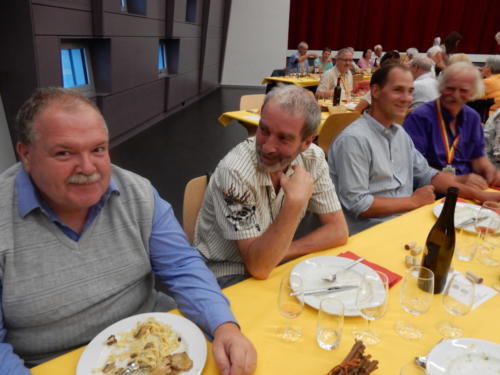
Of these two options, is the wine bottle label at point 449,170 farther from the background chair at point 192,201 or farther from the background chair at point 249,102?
the background chair at point 249,102

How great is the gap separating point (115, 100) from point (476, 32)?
1227cm

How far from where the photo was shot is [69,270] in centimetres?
117

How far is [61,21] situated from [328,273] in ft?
13.5

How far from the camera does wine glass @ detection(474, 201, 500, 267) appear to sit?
1.55 meters

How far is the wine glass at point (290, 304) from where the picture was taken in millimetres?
1115

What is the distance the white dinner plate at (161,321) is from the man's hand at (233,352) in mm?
41

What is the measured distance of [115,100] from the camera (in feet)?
18.2

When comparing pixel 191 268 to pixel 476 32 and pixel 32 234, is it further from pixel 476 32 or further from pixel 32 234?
pixel 476 32

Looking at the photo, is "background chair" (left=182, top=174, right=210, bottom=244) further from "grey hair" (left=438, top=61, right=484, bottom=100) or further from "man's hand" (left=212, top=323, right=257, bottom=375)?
"grey hair" (left=438, top=61, right=484, bottom=100)

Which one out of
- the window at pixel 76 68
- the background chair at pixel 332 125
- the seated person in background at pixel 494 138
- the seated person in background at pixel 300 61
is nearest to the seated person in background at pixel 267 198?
the background chair at pixel 332 125

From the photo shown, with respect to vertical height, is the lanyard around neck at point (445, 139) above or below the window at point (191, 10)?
below

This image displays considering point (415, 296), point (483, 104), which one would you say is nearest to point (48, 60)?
point (415, 296)

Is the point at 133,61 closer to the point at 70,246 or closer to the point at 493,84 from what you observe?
the point at 493,84

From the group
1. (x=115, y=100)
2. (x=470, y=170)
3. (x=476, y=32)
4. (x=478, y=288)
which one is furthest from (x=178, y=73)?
(x=476, y=32)
